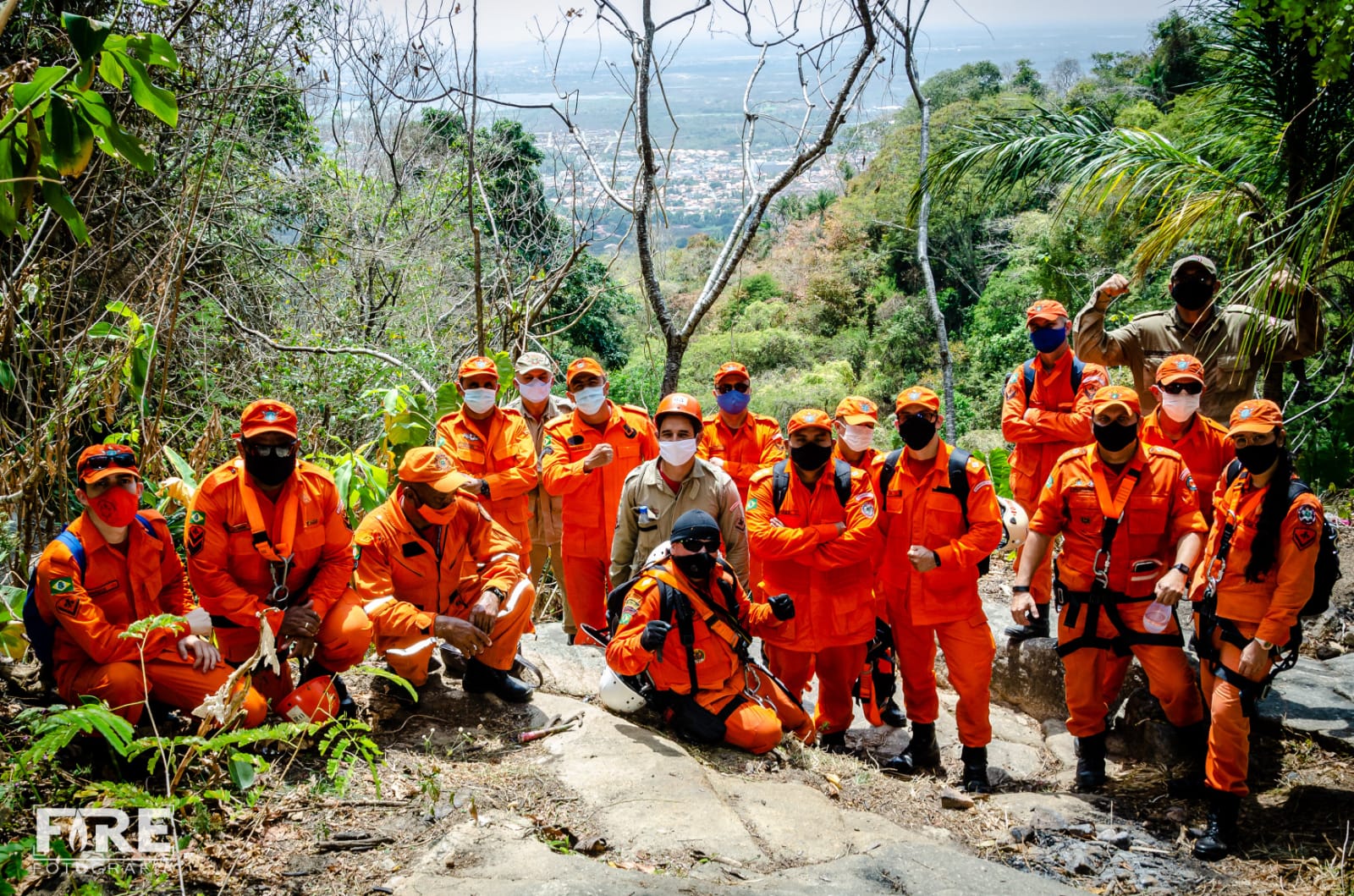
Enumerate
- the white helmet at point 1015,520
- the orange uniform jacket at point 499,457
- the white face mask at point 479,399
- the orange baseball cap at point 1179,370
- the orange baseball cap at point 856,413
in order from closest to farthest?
the orange baseball cap at point 1179,370 < the orange baseball cap at point 856,413 < the orange uniform jacket at point 499,457 < the white face mask at point 479,399 < the white helmet at point 1015,520

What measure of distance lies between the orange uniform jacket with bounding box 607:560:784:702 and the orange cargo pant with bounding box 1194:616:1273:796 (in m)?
2.43

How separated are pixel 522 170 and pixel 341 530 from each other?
42.7 ft

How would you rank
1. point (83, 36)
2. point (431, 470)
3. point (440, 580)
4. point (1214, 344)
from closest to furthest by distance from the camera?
1. point (83, 36)
2. point (431, 470)
3. point (440, 580)
4. point (1214, 344)

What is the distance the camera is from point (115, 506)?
4.61m

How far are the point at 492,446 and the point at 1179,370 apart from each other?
4.24m

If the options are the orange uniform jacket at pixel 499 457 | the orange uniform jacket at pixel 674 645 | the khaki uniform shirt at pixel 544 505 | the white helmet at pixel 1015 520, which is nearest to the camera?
the orange uniform jacket at pixel 674 645

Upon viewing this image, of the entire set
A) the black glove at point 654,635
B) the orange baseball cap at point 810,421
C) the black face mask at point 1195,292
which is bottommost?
the black glove at point 654,635

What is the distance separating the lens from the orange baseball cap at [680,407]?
586cm

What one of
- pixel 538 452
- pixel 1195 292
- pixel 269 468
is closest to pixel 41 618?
pixel 269 468

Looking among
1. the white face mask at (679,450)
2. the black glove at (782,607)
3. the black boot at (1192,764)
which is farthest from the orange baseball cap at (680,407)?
the black boot at (1192,764)

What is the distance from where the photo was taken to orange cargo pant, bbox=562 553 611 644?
6898mm

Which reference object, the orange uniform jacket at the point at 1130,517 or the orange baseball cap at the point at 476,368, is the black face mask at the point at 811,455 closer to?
the orange uniform jacket at the point at 1130,517

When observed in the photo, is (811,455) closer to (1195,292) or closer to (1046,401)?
(1046,401)

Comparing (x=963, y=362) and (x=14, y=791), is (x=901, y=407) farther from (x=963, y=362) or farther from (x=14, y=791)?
(x=963, y=362)
